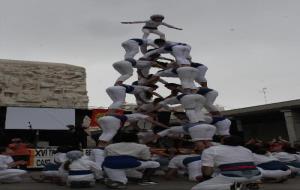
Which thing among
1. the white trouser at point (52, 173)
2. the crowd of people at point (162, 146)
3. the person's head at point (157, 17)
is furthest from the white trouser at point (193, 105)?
the white trouser at point (52, 173)

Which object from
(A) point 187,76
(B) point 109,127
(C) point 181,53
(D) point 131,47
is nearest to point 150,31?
(D) point 131,47

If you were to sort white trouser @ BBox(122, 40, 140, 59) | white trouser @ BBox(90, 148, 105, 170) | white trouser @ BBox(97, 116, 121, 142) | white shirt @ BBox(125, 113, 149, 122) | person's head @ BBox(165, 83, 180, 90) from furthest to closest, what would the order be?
person's head @ BBox(165, 83, 180, 90) → white trouser @ BBox(122, 40, 140, 59) → white shirt @ BBox(125, 113, 149, 122) → white trouser @ BBox(97, 116, 121, 142) → white trouser @ BBox(90, 148, 105, 170)

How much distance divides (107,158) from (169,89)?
453 cm

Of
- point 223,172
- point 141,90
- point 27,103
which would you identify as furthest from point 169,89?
point 27,103

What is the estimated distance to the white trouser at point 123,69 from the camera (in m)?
11.5

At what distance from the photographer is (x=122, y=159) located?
9289mm

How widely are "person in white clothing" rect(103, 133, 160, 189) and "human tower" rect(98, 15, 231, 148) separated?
1.19 meters

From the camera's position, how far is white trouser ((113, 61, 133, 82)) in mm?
11539

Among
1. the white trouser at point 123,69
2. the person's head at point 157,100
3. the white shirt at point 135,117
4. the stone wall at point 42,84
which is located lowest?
the white shirt at point 135,117

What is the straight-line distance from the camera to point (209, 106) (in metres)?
12.3

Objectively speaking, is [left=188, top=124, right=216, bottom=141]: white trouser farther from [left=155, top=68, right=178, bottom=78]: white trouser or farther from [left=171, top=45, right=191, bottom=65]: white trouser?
[left=155, top=68, right=178, bottom=78]: white trouser

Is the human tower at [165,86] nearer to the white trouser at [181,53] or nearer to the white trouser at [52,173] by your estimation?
the white trouser at [181,53]

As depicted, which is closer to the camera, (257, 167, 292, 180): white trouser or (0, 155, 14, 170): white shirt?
(257, 167, 292, 180): white trouser

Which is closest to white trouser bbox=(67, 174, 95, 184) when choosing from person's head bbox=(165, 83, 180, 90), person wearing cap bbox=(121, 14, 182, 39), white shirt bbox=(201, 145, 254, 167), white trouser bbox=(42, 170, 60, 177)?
white trouser bbox=(42, 170, 60, 177)
